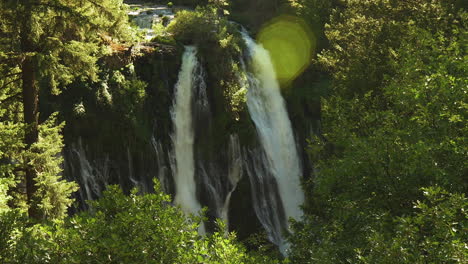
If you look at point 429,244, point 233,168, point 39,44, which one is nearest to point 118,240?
point 429,244

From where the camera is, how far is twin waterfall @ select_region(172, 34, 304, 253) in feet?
71.5

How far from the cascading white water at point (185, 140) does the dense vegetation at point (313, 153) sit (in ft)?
7.20

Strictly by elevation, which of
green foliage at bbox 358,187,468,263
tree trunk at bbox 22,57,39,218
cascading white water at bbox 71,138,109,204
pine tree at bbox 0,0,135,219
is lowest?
cascading white water at bbox 71,138,109,204

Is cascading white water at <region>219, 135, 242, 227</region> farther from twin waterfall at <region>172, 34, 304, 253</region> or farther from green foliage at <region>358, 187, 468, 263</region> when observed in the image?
green foliage at <region>358, 187, 468, 263</region>

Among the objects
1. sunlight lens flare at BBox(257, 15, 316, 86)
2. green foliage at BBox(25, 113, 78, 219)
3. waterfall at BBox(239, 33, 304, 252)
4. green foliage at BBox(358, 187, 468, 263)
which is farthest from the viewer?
sunlight lens flare at BBox(257, 15, 316, 86)

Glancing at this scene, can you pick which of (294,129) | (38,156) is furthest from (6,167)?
(294,129)

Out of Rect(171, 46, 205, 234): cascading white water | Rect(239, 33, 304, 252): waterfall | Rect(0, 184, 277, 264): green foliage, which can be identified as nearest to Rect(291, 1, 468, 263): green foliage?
Rect(0, 184, 277, 264): green foliage

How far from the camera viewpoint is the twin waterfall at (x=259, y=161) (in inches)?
858

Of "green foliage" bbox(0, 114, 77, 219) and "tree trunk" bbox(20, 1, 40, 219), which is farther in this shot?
"tree trunk" bbox(20, 1, 40, 219)

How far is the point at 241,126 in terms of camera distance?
2342 centimetres

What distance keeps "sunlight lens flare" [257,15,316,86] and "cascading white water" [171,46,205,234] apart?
787 cm

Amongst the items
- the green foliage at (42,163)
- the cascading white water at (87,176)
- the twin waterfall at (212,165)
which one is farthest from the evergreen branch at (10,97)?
the twin waterfall at (212,165)

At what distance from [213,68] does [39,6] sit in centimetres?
1539

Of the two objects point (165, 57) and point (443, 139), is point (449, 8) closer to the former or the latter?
point (443, 139)
